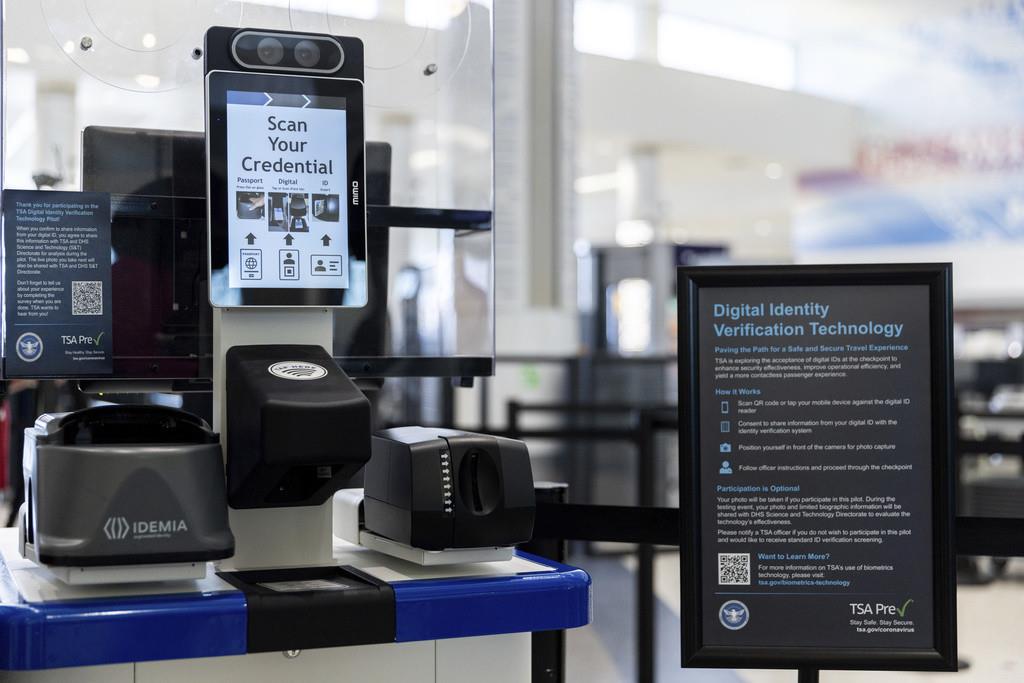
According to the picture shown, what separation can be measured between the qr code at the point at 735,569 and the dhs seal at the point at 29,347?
1.01 m

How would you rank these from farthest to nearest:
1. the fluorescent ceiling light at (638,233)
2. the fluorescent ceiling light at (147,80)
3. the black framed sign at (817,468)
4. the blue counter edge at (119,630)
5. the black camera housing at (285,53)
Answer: the fluorescent ceiling light at (638,233), the fluorescent ceiling light at (147,80), the black framed sign at (817,468), the black camera housing at (285,53), the blue counter edge at (119,630)

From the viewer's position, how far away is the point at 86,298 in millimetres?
1669

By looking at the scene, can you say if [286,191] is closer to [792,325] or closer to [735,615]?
[792,325]

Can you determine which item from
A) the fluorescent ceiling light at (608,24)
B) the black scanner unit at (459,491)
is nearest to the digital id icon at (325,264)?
the black scanner unit at (459,491)

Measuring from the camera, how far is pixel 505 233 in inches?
345

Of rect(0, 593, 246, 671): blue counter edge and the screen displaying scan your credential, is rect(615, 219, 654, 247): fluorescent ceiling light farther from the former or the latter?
rect(0, 593, 246, 671): blue counter edge

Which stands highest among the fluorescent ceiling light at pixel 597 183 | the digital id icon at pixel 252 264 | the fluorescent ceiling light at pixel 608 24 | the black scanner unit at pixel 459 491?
the fluorescent ceiling light at pixel 608 24

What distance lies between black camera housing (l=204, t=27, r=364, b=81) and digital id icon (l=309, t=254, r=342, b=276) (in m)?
0.25

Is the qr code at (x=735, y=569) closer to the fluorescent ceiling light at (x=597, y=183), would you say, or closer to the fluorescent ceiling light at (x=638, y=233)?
the fluorescent ceiling light at (x=638, y=233)

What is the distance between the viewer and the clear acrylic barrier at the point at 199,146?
1.72m

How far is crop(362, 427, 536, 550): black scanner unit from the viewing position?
4.96ft

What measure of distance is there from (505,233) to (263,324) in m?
7.22

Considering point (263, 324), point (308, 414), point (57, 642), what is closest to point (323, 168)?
point (263, 324)

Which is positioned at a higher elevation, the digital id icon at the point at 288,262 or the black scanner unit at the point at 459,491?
the digital id icon at the point at 288,262
